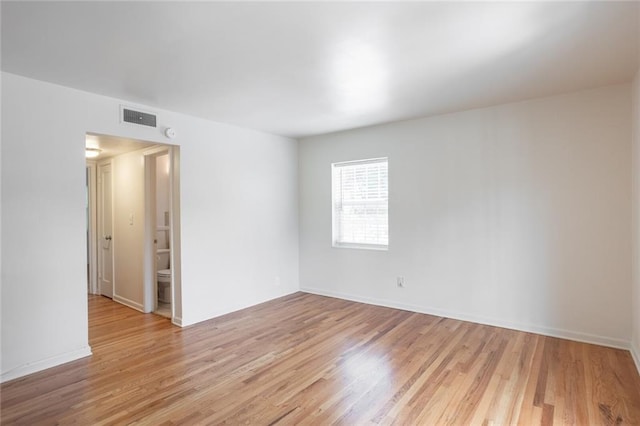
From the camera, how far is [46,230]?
9.37ft

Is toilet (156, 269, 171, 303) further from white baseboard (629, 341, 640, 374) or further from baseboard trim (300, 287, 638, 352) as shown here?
white baseboard (629, 341, 640, 374)

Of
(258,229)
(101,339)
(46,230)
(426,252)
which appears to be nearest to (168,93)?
(46,230)

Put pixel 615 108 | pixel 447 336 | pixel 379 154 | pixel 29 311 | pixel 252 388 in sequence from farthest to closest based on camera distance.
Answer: pixel 379 154, pixel 447 336, pixel 615 108, pixel 29 311, pixel 252 388

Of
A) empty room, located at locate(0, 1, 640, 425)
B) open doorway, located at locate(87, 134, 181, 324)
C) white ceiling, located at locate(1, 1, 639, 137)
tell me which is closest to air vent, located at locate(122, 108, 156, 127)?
empty room, located at locate(0, 1, 640, 425)

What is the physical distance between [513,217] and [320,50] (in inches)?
106

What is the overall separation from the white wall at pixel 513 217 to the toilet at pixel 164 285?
2.57m

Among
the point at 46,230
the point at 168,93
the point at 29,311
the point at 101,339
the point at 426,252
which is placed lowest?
the point at 101,339

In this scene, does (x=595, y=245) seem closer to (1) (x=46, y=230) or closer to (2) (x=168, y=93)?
(2) (x=168, y=93)

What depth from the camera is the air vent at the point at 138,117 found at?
11.1 feet

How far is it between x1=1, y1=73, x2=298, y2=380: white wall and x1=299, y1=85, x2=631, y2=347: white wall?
1.93 metres

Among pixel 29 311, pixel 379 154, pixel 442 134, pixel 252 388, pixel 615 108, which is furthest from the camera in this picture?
pixel 379 154

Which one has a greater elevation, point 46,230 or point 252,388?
point 46,230

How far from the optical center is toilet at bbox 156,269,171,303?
473cm

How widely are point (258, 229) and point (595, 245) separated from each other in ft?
12.6
